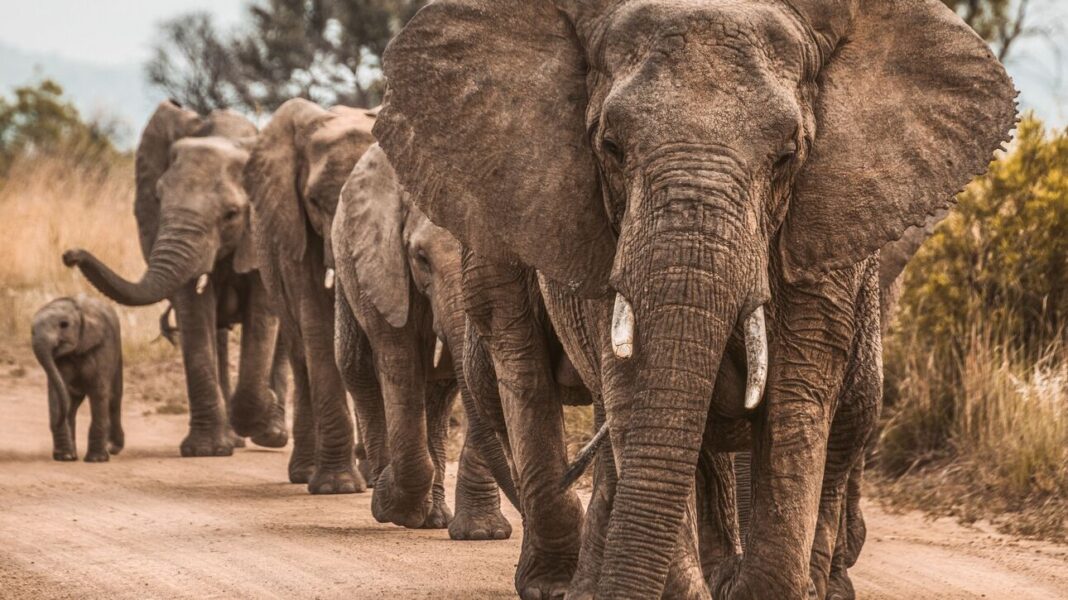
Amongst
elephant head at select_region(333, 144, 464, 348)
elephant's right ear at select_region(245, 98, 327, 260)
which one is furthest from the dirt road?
elephant's right ear at select_region(245, 98, 327, 260)

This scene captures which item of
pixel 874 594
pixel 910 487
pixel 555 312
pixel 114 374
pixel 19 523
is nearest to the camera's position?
pixel 555 312

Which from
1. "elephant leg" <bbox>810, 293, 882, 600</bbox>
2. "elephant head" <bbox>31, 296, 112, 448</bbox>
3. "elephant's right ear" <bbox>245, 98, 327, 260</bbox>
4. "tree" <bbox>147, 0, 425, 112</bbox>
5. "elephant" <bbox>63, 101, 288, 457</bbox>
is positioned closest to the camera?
"elephant leg" <bbox>810, 293, 882, 600</bbox>

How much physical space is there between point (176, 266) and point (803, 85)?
832cm

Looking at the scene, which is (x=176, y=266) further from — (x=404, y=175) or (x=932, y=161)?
(x=932, y=161)

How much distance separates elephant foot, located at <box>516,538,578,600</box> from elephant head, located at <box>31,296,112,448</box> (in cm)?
608

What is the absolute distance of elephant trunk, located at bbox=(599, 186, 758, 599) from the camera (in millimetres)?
4480

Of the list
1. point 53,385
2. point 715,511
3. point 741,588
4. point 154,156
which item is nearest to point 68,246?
point 154,156

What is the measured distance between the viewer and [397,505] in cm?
821

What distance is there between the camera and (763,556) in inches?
195

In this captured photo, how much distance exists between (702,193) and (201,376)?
331 inches

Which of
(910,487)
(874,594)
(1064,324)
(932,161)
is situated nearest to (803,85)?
(932,161)

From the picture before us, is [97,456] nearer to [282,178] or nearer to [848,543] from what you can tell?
[282,178]

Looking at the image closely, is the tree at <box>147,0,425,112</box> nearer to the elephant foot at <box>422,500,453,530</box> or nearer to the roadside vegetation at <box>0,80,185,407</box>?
the roadside vegetation at <box>0,80,185,407</box>

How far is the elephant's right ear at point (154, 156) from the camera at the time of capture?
14578 mm
